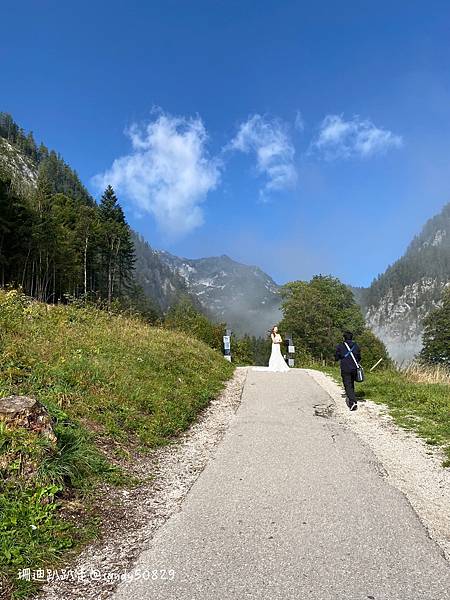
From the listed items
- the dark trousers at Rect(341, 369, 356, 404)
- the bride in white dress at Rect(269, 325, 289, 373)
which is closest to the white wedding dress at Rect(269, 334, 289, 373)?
the bride in white dress at Rect(269, 325, 289, 373)

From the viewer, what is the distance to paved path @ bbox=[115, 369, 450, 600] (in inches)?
139

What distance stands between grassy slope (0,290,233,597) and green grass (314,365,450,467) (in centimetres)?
484

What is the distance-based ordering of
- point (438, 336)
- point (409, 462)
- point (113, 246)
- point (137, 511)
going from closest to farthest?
point (137, 511)
point (409, 462)
point (438, 336)
point (113, 246)

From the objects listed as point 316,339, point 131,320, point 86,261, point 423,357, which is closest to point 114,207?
point 86,261

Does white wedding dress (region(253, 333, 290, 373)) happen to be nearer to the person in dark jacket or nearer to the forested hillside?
the person in dark jacket

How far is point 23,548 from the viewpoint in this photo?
13.1ft

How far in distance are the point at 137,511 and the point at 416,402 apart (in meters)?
9.22

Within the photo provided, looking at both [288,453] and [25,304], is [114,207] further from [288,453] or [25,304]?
[288,453]

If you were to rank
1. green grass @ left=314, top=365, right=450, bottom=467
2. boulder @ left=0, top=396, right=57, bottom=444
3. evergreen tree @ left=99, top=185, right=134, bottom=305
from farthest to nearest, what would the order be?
evergreen tree @ left=99, top=185, right=134, bottom=305, green grass @ left=314, top=365, right=450, bottom=467, boulder @ left=0, top=396, right=57, bottom=444

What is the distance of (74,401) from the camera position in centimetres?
773

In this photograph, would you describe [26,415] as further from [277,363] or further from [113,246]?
[113,246]

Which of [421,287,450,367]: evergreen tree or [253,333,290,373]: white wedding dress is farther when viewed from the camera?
[421,287,450,367]: evergreen tree

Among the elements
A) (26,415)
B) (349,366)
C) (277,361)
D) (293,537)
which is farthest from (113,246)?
(293,537)

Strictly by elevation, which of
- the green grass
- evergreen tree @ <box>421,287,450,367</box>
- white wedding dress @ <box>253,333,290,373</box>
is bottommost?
the green grass
